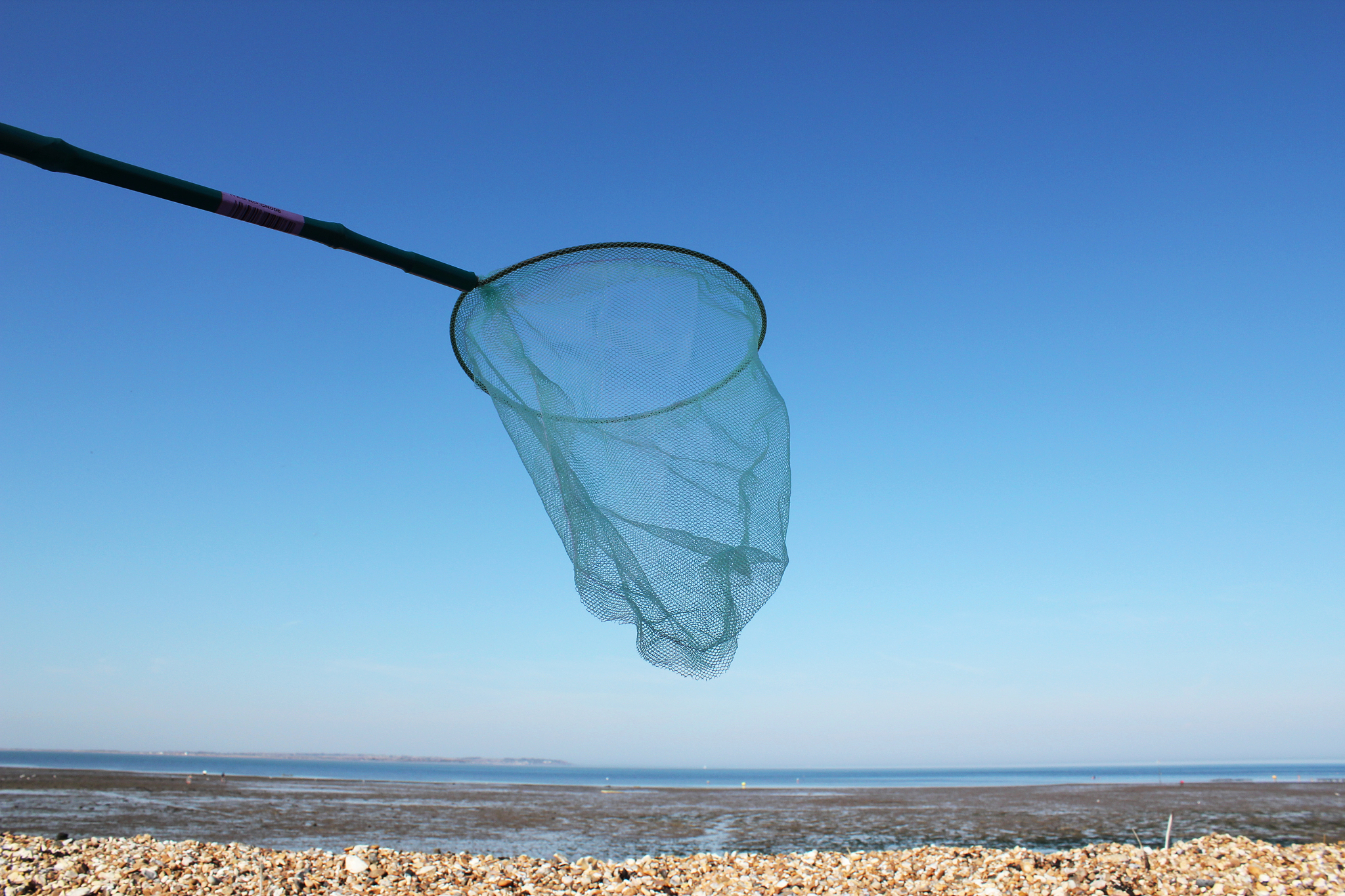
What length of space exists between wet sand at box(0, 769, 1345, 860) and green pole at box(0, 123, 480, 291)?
11.6 m

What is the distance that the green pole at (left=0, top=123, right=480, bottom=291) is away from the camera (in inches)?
119

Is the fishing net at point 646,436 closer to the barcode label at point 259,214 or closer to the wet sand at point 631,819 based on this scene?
the barcode label at point 259,214

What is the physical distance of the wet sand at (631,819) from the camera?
564 inches

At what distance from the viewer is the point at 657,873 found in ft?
29.5

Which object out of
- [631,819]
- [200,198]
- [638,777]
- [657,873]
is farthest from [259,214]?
[638,777]

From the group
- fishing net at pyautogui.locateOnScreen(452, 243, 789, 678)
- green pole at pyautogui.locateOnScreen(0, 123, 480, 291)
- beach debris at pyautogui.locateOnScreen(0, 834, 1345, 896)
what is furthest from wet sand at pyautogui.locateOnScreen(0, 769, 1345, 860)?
green pole at pyautogui.locateOnScreen(0, 123, 480, 291)

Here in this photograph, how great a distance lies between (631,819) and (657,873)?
1244cm

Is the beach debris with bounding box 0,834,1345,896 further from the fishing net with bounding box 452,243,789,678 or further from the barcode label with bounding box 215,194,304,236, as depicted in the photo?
the barcode label with bounding box 215,194,304,236

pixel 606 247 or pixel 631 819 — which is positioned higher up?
pixel 606 247

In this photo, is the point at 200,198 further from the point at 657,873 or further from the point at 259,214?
the point at 657,873

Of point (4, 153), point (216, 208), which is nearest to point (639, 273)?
point (216, 208)

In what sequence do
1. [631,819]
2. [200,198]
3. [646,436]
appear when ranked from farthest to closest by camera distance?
[631,819], [646,436], [200,198]

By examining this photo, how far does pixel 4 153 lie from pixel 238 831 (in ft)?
53.0

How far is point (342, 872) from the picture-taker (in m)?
8.45
